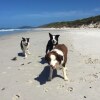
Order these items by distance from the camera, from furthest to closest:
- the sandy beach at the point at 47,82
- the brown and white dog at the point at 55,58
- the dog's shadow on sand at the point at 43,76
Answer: the dog's shadow on sand at the point at 43,76
the brown and white dog at the point at 55,58
the sandy beach at the point at 47,82

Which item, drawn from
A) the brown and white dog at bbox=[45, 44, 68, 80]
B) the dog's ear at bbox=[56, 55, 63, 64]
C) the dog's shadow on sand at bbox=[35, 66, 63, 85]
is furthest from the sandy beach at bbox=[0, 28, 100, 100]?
the dog's ear at bbox=[56, 55, 63, 64]

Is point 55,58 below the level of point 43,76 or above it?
above

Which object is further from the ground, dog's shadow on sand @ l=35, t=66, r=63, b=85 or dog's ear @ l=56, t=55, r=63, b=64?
dog's ear @ l=56, t=55, r=63, b=64

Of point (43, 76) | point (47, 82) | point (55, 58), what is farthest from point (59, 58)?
point (43, 76)

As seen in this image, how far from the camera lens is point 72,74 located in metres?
9.11

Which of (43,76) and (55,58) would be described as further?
(43,76)

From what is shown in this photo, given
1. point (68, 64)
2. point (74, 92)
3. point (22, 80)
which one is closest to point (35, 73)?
point (22, 80)

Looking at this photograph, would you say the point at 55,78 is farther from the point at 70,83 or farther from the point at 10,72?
the point at 10,72

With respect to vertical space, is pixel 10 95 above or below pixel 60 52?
below

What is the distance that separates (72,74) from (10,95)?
8.31 ft

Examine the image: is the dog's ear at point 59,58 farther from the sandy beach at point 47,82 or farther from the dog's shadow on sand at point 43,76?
the dog's shadow on sand at point 43,76

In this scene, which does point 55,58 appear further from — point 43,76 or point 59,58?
point 43,76

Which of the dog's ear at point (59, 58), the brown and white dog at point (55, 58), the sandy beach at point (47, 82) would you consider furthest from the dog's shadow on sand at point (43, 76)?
the dog's ear at point (59, 58)

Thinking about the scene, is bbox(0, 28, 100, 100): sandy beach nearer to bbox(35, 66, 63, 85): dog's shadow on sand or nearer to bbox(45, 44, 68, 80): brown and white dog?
bbox(35, 66, 63, 85): dog's shadow on sand
